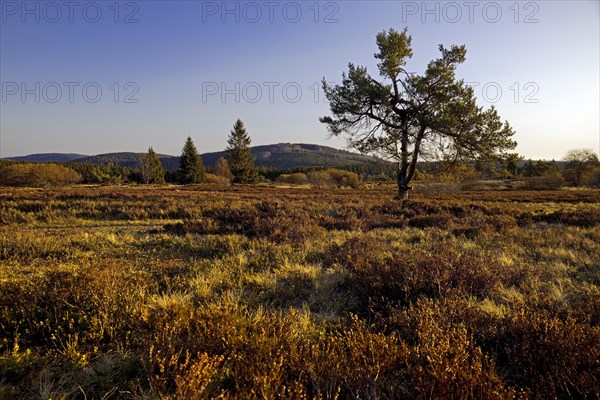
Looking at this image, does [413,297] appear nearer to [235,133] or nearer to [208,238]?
[208,238]

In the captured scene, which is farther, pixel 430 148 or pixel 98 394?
pixel 430 148

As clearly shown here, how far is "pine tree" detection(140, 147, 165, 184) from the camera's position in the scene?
62594 millimetres

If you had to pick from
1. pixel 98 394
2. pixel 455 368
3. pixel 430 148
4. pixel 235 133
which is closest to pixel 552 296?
pixel 455 368

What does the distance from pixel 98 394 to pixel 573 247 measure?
9.28 meters

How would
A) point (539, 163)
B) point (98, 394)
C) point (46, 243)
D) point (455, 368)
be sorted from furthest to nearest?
point (539, 163) → point (46, 243) → point (98, 394) → point (455, 368)

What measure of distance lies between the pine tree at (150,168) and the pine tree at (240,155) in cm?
1836

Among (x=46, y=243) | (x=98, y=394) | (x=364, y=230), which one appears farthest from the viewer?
(x=364, y=230)

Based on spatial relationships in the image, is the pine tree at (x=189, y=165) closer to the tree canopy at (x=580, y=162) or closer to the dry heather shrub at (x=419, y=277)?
the dry heather shrub at (x=419, y=277)

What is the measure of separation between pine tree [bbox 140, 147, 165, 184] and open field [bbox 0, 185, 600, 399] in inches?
2400

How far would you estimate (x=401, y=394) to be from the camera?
6.95 ft

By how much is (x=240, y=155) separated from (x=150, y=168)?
21623 millimetres

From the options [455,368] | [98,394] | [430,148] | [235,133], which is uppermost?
[235,133]

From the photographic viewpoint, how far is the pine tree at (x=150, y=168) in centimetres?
6259

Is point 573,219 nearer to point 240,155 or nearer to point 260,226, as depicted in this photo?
point 260,226
